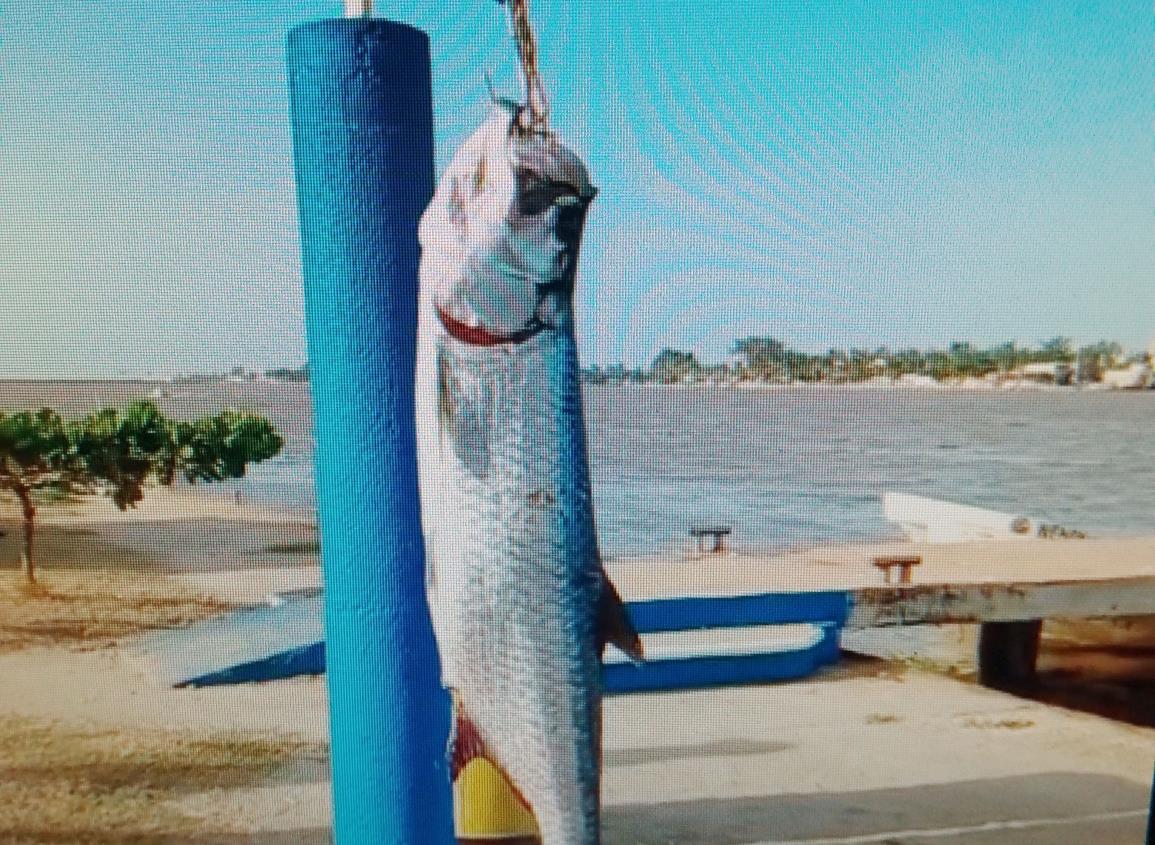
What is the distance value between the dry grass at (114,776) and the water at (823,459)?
882mm

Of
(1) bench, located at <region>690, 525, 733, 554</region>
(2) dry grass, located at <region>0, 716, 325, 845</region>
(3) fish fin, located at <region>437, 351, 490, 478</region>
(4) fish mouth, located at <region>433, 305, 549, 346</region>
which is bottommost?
(2) dry grass, located at <region>0, 716, 325, 845</region>

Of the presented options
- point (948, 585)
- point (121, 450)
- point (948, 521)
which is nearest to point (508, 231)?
point (121, 450)

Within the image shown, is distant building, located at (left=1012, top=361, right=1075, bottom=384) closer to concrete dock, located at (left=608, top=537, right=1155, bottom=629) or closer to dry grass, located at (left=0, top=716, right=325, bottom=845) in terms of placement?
concrete dock, located at (left=608, top=537, right=1155, bottom=629)

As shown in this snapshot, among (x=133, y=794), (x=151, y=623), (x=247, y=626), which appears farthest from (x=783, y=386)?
(x=151, y=623)

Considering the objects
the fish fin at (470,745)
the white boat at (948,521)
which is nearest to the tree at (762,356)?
the fish fin at (470,745)

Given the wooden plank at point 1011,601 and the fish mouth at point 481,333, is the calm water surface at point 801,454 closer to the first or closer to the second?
the fish mouth at point 481,333

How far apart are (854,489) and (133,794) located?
4.60m

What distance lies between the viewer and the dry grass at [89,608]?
3.63 meters

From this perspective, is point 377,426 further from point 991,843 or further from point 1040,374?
point 991,843

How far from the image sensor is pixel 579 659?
1.06 m

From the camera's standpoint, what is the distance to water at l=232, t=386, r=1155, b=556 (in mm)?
1888

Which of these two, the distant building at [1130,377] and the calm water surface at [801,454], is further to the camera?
the distant building at [1130,377]

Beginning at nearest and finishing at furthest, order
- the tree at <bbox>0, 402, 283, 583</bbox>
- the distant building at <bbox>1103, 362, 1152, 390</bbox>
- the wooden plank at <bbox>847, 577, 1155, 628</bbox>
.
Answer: the tree at <bbox>0, 402, 283, 583</bbox> → the distant building at <bbox>1103, 362, 1152, 390</bbox> → the wooden plank at <bbox>847, 577, 1155, 628</bbox>

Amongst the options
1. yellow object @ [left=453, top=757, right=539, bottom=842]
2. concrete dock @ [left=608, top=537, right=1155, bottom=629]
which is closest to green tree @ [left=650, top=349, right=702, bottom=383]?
yellow object @ [left=453, top=757, right=539, bottom=842]
